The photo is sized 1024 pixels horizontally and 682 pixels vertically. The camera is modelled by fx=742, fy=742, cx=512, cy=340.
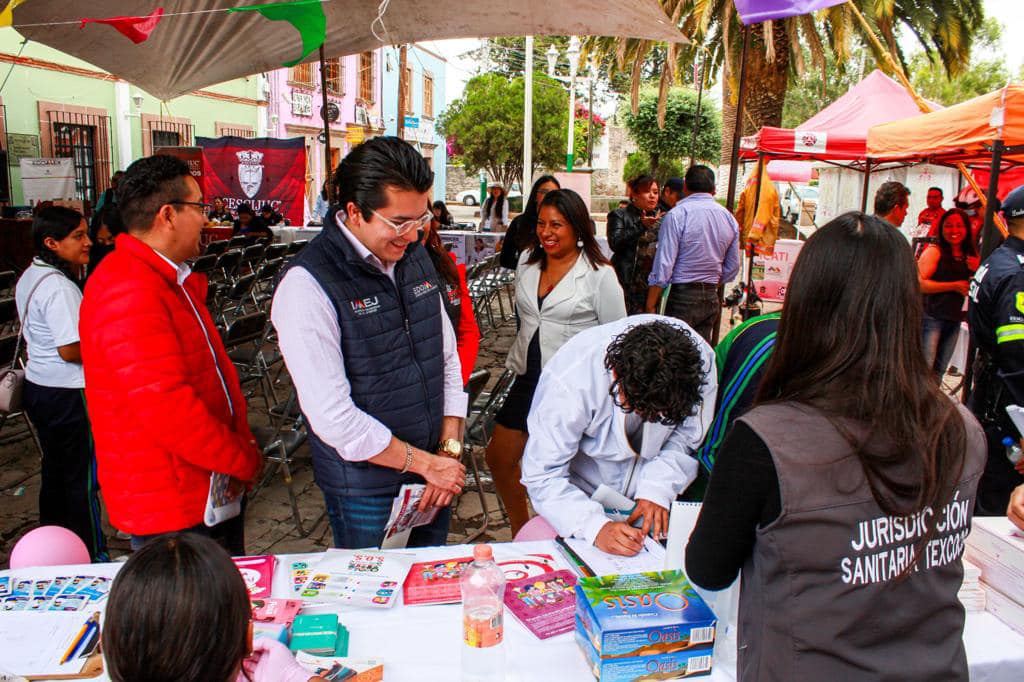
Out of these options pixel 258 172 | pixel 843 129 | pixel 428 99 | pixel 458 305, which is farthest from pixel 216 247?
pixel 428 99

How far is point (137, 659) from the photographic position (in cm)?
106

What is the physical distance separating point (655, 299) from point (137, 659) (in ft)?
16.1

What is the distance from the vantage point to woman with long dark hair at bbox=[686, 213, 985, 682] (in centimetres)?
115

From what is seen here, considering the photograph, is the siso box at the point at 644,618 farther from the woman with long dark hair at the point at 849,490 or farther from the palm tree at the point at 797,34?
the palm tree at the point at 797,34

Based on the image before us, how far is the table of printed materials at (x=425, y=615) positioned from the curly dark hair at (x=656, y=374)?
42cm

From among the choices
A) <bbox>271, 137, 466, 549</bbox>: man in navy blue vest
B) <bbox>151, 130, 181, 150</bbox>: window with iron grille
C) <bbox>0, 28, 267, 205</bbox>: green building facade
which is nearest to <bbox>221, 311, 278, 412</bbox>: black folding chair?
<bbox>271, 137, 466, 549</bbox>: man in navy blue vest

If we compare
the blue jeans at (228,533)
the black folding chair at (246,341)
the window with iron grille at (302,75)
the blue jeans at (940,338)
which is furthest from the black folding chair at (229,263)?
the window with iron grille at (302,75)

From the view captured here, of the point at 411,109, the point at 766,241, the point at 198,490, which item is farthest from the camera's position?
the point at 411,109

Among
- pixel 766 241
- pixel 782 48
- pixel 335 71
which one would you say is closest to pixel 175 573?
pixel 766 241

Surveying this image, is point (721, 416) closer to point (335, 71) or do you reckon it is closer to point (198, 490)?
point (198, 490)

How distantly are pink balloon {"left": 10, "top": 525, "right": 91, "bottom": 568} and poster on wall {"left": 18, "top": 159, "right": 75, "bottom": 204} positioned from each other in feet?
35.3

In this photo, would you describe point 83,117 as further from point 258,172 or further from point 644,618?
point 644,618

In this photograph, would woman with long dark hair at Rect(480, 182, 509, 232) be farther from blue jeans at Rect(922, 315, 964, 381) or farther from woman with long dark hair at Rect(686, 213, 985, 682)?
woman with long dark hair at Rect(686, 213, 985, 682)

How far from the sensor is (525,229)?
399 centimetres
